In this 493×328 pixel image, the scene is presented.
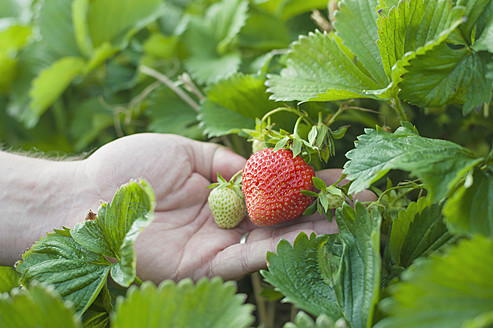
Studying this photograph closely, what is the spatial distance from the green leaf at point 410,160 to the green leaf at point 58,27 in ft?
3.47

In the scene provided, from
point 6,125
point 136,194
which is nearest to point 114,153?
point 136,194

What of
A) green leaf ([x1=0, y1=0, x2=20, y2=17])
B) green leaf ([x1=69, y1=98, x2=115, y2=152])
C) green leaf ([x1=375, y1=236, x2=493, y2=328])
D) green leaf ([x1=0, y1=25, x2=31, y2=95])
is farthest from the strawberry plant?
green leaf ([x1=0, y1=0, x2=20, y2=17])

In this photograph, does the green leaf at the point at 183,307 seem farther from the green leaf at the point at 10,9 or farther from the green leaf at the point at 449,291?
the green leaf at the point at 10,9

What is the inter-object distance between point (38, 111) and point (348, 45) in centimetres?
92

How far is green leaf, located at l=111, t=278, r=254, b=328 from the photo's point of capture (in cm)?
48

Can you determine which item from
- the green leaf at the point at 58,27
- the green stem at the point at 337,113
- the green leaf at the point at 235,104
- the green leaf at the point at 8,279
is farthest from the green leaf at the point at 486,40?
the green leaf at the point at 58,27

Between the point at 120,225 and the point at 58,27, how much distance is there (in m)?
0.94

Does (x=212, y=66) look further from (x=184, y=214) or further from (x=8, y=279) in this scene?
(x=8, y=279)

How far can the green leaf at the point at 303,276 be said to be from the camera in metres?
0.58

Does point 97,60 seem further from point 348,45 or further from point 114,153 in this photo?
point 348,45

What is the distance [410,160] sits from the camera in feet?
1.83

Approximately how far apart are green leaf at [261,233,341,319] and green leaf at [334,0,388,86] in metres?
→ 0.29

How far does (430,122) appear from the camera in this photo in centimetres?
95

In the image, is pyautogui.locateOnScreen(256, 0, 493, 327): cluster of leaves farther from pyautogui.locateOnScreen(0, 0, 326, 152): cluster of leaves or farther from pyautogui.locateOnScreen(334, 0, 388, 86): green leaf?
pyautogui.locateOnScreen(0, 0, 326, 152): cluster of leaves
